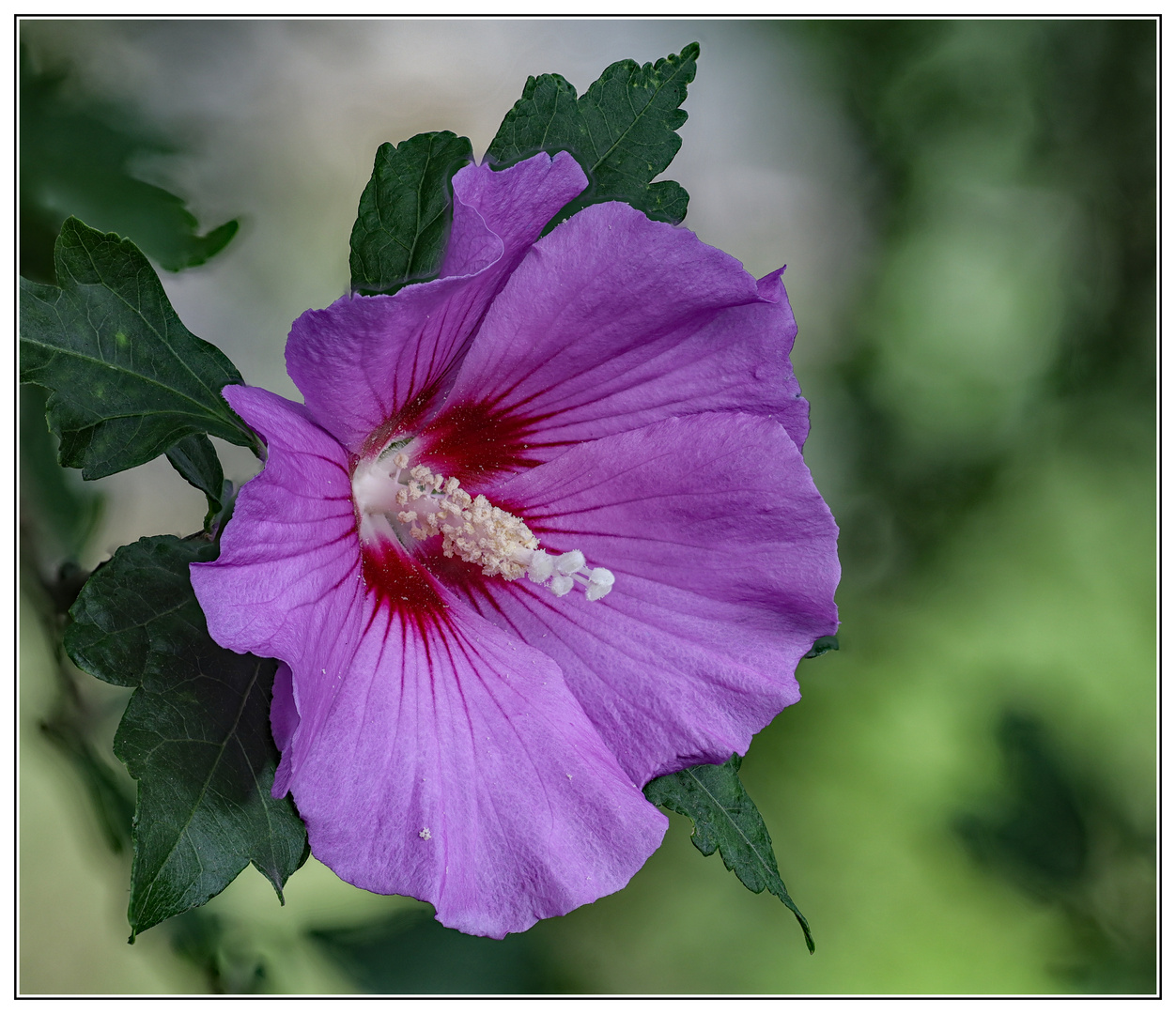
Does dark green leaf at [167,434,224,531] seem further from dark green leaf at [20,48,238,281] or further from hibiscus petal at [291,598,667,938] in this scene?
dark green leaf at [20,48,238,281]

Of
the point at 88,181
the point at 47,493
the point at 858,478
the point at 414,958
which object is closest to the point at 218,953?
the point at 414,958

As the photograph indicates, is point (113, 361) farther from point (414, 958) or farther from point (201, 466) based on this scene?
point (414, 958)

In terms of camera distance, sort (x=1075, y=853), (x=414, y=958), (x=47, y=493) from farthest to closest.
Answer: (x=1075, y=853), (x=414, y=958), (x=47, y=493)

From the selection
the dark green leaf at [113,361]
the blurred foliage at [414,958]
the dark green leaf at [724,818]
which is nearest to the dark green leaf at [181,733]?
the dark green leaf at [113,361]

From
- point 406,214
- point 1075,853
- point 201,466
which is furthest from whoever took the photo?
point 1075,853

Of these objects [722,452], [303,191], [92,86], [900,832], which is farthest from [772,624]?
[900,832]
